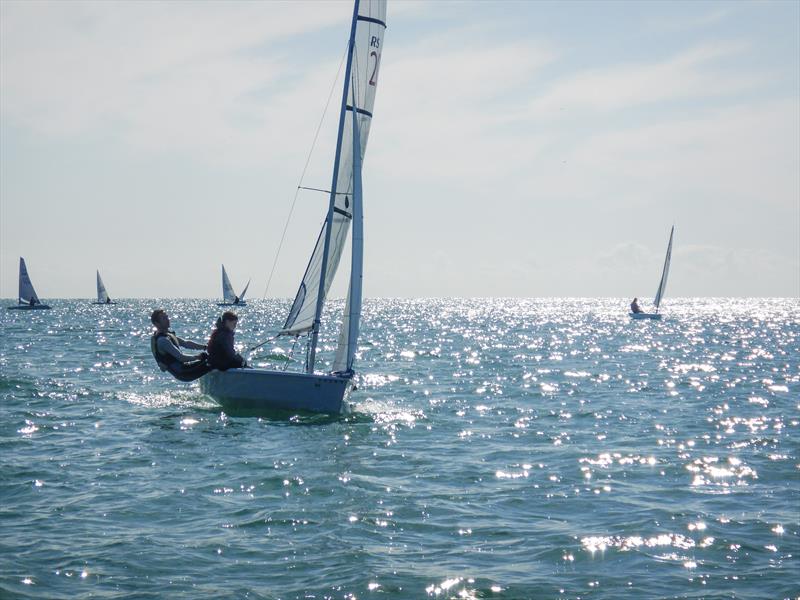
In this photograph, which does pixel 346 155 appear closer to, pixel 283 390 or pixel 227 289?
pixel 283 390

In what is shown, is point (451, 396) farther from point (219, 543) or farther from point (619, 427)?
point (219, 543)

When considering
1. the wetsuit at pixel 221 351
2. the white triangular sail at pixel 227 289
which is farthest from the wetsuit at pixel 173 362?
the white triangular sail at pixel 227 289

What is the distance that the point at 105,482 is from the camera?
35.7ft

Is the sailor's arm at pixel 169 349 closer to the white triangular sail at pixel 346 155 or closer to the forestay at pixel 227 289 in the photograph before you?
the white triangular sail at pixel 346 155

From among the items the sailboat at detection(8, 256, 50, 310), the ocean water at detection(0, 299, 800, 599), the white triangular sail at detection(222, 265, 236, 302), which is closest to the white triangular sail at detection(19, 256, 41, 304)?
the sailboat at detection(8, 256, 50, 310)

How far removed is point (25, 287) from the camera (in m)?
80.4

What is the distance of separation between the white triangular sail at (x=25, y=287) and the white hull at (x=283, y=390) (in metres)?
67.5

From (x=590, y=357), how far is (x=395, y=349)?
9.71 metres

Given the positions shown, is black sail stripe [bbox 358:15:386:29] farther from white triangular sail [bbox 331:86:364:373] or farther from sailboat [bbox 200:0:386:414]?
white triangular sail [bbox 331:86:364:373]

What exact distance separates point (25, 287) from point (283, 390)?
71.9 m

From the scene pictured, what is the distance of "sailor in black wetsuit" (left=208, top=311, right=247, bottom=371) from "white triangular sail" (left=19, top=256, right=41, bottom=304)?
6704cm

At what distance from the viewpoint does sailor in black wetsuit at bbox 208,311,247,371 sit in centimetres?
1709

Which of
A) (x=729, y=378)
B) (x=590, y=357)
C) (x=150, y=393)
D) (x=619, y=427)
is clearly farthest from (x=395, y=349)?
(x=619, y=427)

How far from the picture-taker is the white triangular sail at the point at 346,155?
18328 mm
